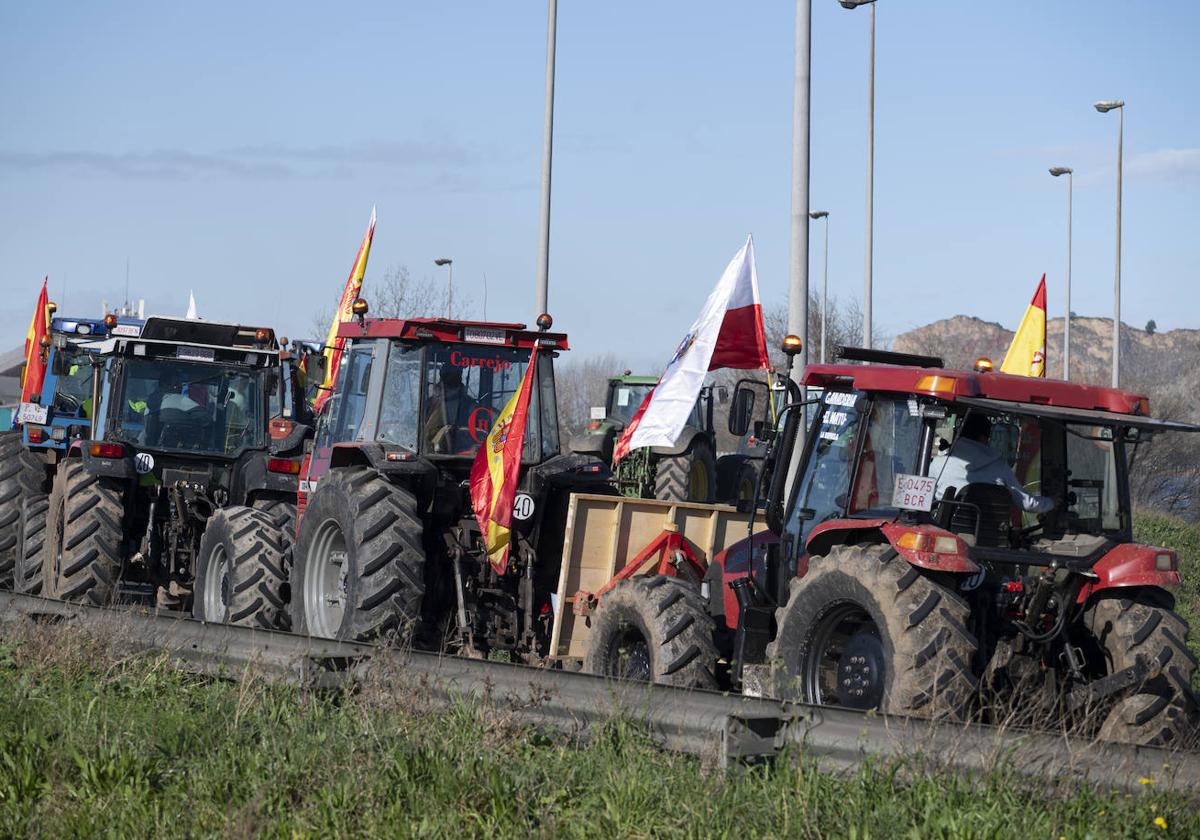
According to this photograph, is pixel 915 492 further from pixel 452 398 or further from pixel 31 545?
pixel 31 545

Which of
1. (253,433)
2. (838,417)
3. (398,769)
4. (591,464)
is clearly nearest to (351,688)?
(398,769)

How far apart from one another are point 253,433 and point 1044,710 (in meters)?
9.29

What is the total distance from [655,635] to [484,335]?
3.30m

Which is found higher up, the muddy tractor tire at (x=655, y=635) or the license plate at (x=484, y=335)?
the license plate at (x=484, y=335)

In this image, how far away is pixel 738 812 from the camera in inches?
223

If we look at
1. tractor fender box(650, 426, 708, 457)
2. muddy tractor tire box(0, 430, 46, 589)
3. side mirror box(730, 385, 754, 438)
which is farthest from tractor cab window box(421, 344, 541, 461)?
tractor fender box(650, 426, 708, 457)

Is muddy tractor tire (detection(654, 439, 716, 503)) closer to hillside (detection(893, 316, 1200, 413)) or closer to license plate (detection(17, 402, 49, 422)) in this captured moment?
license plate (detection(17, 402, 49, 422))

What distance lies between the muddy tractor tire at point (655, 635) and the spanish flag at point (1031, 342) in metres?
5.95

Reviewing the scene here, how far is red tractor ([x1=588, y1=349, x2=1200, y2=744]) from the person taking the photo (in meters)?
7.05

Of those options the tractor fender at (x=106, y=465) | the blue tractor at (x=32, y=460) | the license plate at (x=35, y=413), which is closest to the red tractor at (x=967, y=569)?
the tractor fender at (x=106, y=465)

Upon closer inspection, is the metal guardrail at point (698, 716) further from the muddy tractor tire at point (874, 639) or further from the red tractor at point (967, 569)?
the red tractor at point (967, 569)

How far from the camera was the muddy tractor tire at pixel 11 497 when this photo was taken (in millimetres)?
15781

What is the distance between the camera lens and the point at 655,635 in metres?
8.57

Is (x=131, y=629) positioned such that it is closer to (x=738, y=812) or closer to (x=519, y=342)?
(x=519, y=342)
